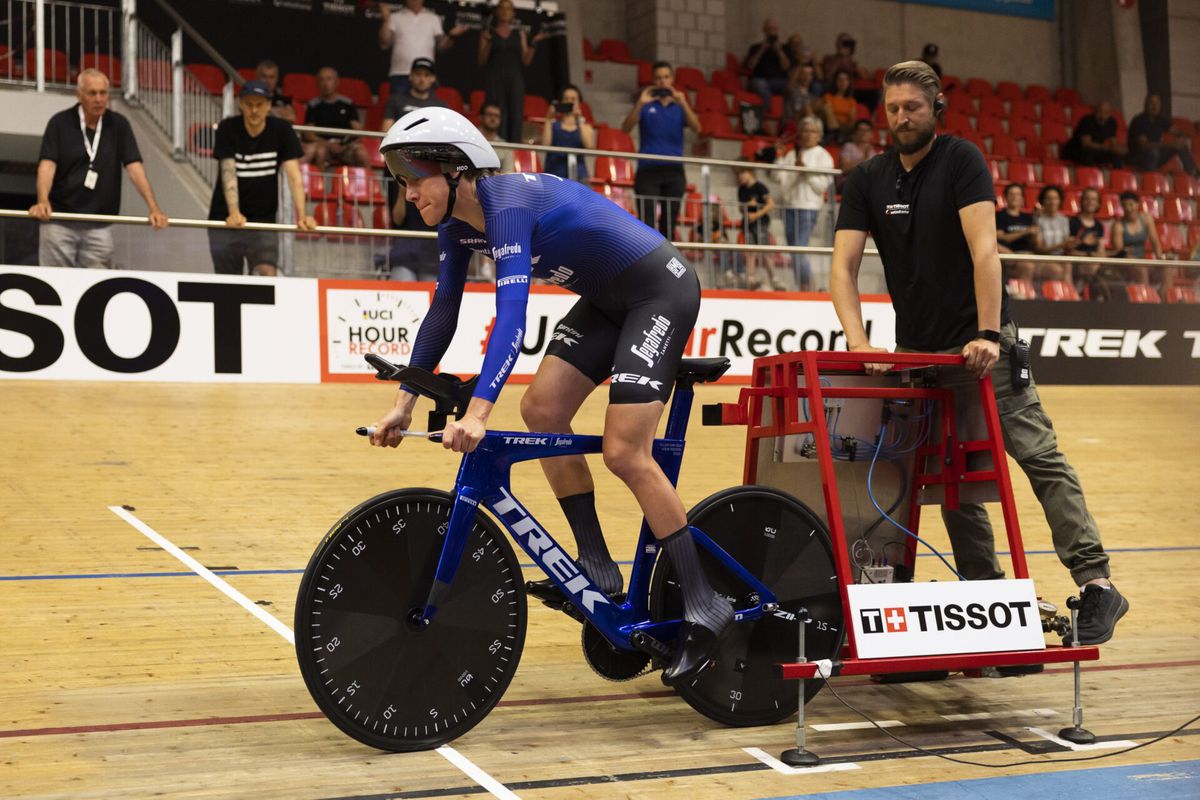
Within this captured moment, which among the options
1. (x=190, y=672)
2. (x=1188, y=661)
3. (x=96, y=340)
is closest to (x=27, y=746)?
(x=190, y=672)

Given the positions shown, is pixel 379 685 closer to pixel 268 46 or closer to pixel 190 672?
pixel 190 672

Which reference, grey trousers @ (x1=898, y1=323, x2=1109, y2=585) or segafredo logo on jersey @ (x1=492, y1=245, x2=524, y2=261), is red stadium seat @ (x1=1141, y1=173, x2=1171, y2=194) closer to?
grey trousers @ (x1=898, y1=323, x2=1109, y2=585)

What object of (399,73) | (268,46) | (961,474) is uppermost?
(268,46)

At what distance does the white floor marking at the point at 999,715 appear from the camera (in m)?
3.76

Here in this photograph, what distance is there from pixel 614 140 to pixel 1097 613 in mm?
9841

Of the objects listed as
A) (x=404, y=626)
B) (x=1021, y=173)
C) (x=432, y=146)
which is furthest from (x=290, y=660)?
(x=1021, y=173)

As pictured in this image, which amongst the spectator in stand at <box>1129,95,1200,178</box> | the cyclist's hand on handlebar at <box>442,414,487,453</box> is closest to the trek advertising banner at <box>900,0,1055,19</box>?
the spectator in stand at <box>1129,95,1200,178</box>

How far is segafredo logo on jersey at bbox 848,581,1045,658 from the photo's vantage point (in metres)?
3.44

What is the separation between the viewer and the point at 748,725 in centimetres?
362

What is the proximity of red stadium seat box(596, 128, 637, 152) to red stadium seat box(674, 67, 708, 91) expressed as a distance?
2.93 meters

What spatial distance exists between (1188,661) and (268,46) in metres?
11.9

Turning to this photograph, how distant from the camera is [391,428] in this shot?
331 cm

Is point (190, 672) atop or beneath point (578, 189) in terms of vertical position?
beneath

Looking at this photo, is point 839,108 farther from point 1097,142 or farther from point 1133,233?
point 1097,142
